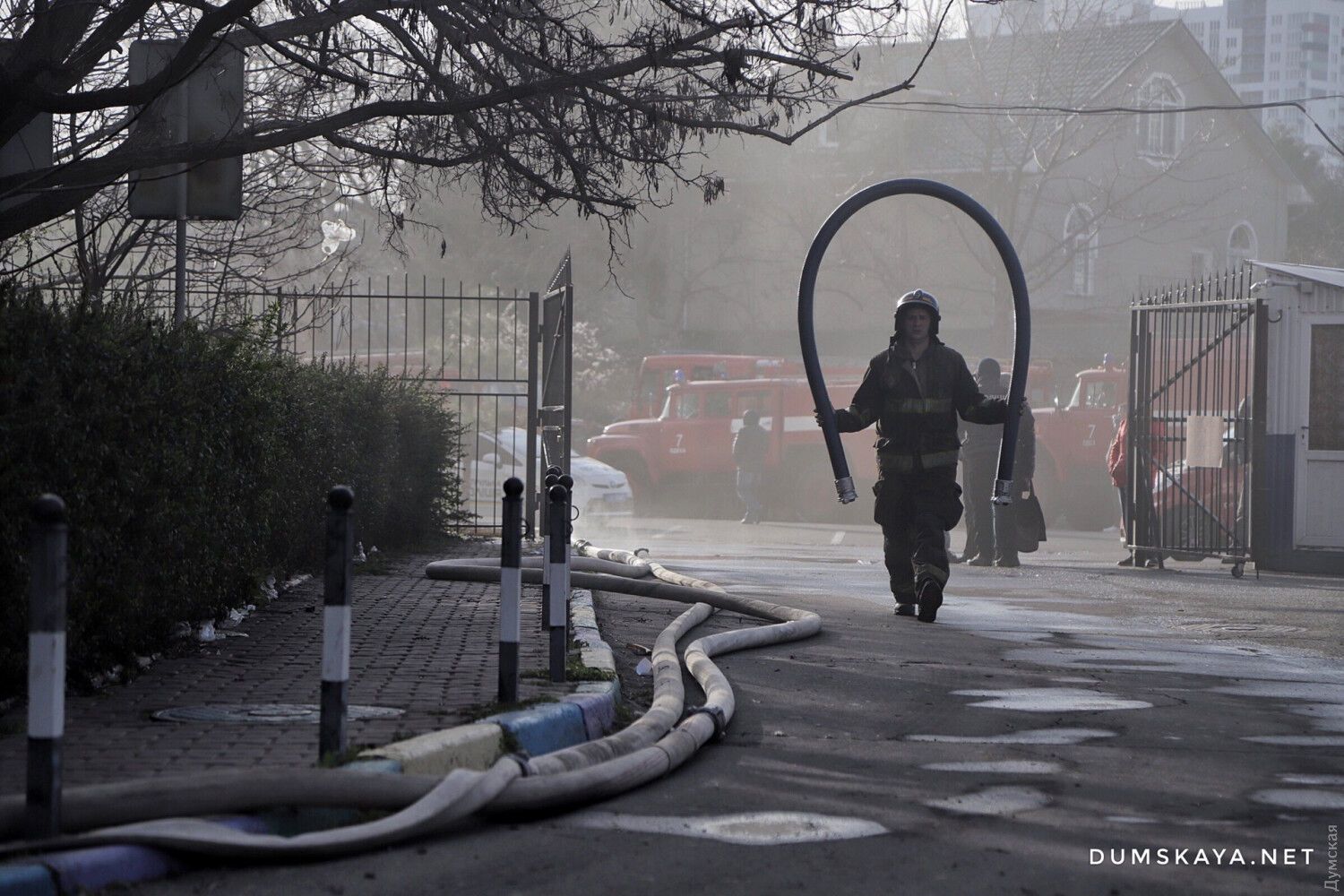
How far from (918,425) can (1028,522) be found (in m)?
6.72

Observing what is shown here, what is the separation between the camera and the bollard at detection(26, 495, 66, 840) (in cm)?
415

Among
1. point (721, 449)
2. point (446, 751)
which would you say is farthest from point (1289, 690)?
point (721, 449)

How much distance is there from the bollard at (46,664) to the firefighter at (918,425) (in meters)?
7.32

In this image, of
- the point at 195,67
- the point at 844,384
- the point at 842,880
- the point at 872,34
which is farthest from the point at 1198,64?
the point at 842,880

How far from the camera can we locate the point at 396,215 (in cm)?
1122

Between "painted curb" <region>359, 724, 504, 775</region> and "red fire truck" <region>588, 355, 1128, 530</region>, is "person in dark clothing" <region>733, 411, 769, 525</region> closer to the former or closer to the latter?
"red fire truck" <region>588, 355, 1128, 530</region>

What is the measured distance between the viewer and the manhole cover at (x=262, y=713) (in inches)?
237

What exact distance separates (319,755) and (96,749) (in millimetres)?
782

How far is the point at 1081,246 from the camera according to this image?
41.3m

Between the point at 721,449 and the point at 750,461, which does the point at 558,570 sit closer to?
the point at 750,461

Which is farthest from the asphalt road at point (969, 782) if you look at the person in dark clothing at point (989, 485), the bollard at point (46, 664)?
the person in dark clothing at point (989, 485)

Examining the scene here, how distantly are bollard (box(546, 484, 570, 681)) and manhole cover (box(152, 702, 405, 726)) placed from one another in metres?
1.01

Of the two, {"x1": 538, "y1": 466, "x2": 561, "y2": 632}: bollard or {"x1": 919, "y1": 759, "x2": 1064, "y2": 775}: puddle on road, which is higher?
{"x1": 538, "y1": 466, "x2": 561, "y2": 632}: bollard

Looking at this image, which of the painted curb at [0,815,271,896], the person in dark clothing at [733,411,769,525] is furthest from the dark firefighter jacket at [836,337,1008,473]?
the person in dark clothing at [733,411,769,525]
